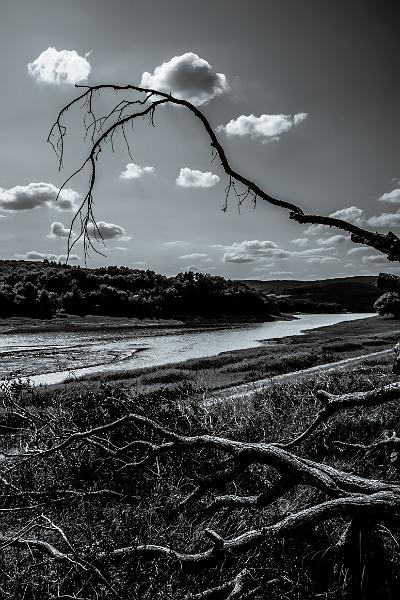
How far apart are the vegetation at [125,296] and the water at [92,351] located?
25.8 metres

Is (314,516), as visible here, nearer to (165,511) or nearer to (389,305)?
(165,511)

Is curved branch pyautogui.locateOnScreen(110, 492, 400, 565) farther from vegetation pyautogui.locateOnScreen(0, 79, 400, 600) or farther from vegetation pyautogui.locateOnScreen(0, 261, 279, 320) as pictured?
vegetation pyautogui.locateOnScreen(0, 261, 279, 320)

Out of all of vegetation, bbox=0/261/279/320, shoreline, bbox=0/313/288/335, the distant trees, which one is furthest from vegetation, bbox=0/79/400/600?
the distant trees

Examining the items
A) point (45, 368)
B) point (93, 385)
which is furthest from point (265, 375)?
point (45, 368)

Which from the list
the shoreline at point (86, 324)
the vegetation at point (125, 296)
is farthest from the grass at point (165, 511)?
the vegetation at point (125, 296)

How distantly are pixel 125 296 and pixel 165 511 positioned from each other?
3376 inches

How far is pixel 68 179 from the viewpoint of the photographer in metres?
3.22

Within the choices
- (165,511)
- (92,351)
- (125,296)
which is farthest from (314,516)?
(125,296)

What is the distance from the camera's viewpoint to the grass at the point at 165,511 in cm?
360

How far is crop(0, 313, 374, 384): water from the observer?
27.4m

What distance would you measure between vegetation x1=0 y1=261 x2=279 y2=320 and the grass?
236ft

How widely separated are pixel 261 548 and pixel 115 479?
2.52 meters

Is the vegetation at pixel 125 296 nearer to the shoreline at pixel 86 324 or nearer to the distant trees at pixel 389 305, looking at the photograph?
the shoreline at pixel 86 324

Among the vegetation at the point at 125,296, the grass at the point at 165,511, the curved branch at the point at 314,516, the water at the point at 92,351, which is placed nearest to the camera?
the curved branch at the point at 314,516
